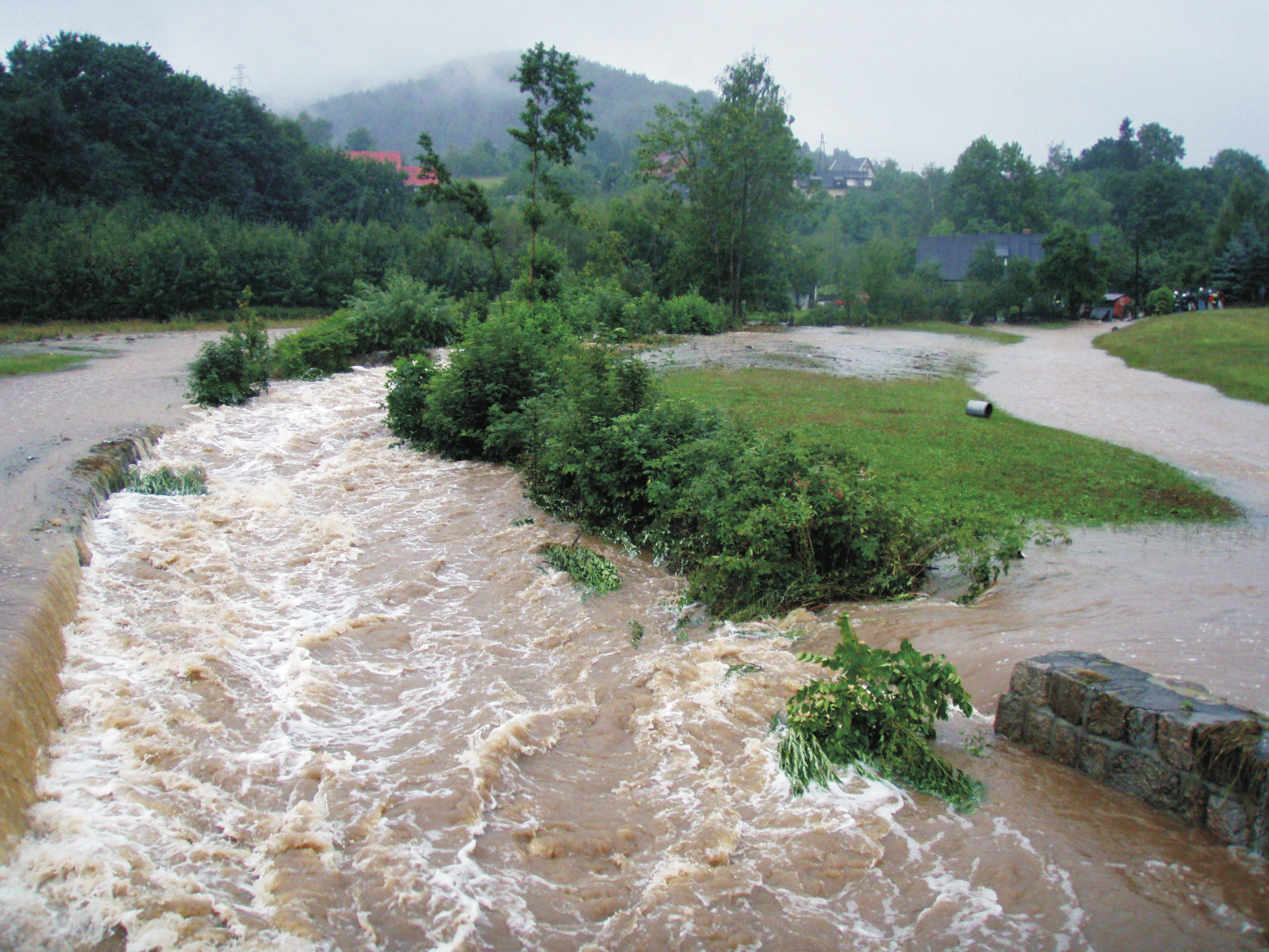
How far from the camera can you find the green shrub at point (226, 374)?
57.8ft

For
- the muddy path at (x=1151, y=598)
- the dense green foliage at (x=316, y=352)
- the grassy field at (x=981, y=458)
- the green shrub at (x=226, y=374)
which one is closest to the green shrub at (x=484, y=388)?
the grassy field at (x=981, y=458)

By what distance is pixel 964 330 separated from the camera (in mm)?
46875

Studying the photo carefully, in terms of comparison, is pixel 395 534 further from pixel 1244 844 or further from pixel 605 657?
pixel 1244 844

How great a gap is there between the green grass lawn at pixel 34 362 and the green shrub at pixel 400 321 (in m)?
7.41

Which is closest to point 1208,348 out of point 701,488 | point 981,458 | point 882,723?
point 981,458

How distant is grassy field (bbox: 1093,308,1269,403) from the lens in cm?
2139

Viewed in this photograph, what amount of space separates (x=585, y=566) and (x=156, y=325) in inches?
1308

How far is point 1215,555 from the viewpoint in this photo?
8.45m

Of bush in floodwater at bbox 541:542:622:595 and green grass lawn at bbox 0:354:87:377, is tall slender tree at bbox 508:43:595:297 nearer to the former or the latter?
green grass lawn at bbox 0:354:87:377

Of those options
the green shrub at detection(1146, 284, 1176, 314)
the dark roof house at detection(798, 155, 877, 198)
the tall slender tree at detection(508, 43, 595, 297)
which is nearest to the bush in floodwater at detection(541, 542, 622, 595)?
the tall slender tree at detection(508, 43, 595, 297)

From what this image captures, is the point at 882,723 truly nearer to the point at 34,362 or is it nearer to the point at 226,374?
the point at 226,374

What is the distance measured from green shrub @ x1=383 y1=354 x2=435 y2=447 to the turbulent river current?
708cm

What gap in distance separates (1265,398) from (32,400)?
2632 cm

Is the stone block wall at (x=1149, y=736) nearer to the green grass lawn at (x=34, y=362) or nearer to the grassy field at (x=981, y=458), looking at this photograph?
the grassy field at (x=981, y=458)
